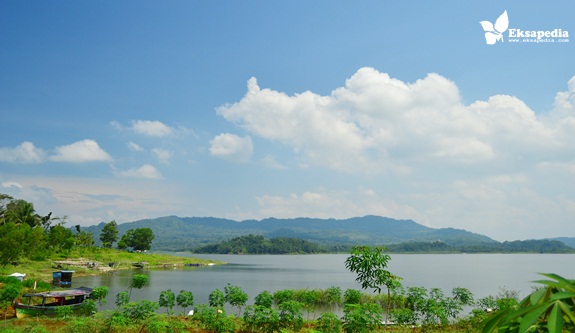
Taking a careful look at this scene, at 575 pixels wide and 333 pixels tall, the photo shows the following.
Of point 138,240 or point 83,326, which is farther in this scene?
point 138,240

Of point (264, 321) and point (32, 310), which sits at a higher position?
point (264, 321)

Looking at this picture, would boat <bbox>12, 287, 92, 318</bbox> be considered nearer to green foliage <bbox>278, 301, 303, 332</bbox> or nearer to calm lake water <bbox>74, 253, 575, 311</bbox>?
calm lake water <bbox>74, 253, 575, 311</bbox>

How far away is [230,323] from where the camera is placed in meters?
19.0

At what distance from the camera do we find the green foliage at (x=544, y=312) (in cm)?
197

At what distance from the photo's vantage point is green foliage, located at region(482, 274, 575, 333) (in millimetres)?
1966

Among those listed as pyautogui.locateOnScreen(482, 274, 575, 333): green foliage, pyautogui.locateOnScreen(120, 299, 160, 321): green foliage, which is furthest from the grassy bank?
pyautogui.locateOnScreen(482, 274, 575, 333): green foliage

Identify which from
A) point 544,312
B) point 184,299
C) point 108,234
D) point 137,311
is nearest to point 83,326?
point 137,311

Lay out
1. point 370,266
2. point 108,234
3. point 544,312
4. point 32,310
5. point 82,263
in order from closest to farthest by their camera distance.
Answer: point 544,312, point 370,266, point 32,310, point 82,263, point 108,234

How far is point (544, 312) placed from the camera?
2.18 meters

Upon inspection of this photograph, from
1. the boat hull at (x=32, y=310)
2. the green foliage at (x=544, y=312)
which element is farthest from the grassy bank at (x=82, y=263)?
the green foliage at (x=544, y=312)

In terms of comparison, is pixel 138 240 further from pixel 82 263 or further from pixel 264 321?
pixel 264 321

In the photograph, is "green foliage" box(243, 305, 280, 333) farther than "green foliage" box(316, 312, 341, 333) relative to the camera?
Yes

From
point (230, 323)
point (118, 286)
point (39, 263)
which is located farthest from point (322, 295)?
point (39, 263)

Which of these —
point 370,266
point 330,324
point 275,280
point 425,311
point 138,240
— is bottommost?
point 275,280
